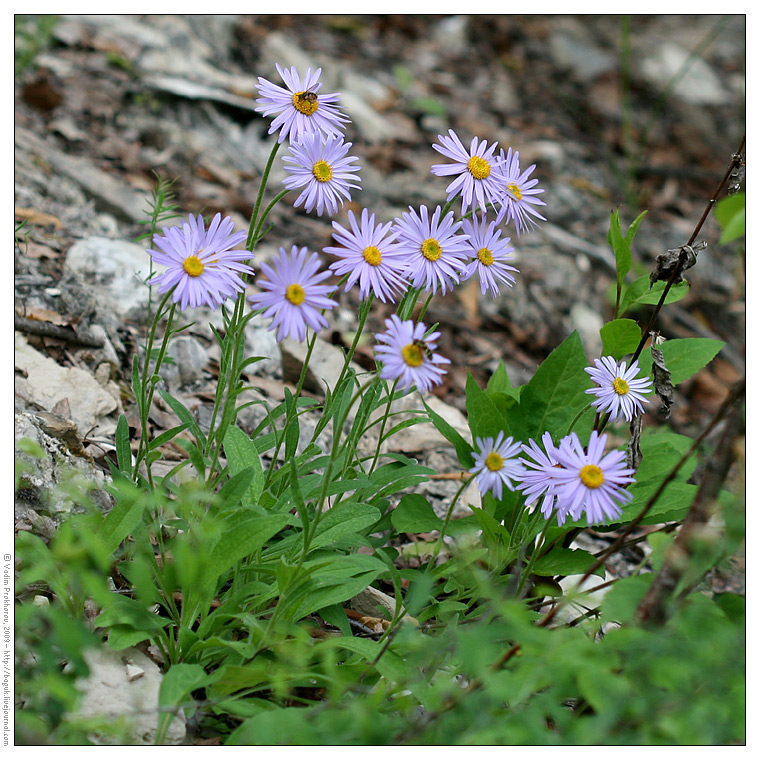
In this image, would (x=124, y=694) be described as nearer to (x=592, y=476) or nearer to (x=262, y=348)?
(x=592, y=476)

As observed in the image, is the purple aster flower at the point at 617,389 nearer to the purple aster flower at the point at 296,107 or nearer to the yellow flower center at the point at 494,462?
the yellow flower center at the point at 494,462

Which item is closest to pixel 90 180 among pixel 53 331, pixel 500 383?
Answer: pixel 53 331

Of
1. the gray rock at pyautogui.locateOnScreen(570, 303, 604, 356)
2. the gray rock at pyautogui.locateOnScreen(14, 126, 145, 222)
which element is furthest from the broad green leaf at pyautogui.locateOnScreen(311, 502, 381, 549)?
the gray rock at pyautogui.locateOnScreen(570, 303, 604, 356)

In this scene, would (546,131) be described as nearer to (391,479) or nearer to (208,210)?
(208,210)

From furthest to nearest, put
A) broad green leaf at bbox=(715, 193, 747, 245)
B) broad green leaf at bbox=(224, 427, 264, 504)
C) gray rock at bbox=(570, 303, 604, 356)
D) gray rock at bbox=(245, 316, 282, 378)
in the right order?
gray rock at bbox=(570, 303, 604, 356) → gray rock at bbox=(245, 316, 282, 378) → broad green leaf at bbox=(224, 427, 264, 504) → broad green leaf at bbox=(715, 193, 747, 245)

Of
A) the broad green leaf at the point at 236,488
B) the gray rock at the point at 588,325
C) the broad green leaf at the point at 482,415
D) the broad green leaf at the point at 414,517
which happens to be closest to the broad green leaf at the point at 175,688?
the broad green leaf at the point at 236,488

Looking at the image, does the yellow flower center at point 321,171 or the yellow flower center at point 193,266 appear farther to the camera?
the yellow flower center at point 321,171

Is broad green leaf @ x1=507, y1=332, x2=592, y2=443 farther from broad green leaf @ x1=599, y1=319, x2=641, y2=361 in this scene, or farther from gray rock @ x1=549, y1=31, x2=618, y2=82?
gray rock @ x1=549, y1=31, x2=618, y2=82
